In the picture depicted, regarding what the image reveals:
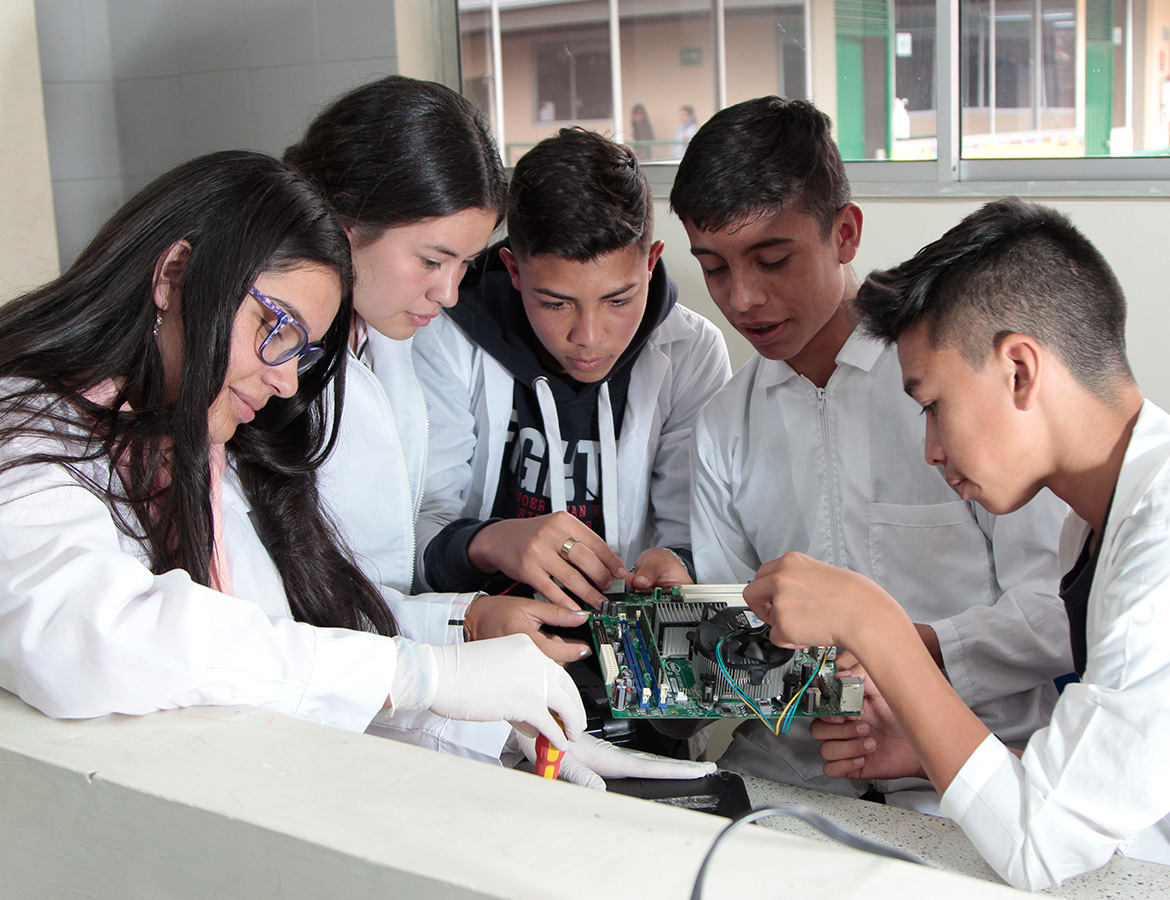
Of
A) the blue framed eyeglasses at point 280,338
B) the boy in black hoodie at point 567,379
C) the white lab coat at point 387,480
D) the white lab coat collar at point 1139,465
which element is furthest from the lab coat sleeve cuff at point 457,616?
the white lab coat collar at point 1139,465

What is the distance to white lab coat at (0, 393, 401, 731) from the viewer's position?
0.75m

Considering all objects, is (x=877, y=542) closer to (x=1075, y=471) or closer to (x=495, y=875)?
(x=1075, y=471)

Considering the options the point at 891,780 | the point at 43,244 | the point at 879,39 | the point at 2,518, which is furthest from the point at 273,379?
the point at 879,39

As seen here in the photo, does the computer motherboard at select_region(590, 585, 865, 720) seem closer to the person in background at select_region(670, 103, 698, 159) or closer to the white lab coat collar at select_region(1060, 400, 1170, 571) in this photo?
the white lab coat collar at select_region(1060, 400, 1170, 571)

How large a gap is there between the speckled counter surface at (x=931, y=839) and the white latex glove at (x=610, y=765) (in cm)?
7

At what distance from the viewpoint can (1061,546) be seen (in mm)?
1145

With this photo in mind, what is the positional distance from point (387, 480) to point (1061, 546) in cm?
94

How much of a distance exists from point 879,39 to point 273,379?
2.10 m

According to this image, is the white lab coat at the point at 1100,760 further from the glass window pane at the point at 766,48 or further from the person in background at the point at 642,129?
the person in background at the point at 642,129

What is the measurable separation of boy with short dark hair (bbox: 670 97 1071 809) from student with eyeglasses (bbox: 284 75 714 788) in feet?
1.08

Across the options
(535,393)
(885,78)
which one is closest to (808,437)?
(535,393)

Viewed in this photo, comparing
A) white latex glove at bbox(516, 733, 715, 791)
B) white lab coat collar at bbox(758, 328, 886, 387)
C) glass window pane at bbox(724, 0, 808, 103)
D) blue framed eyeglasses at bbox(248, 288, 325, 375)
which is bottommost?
white latex glove at bbox(516, 733, 715, 791)

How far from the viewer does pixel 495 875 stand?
1.80ft

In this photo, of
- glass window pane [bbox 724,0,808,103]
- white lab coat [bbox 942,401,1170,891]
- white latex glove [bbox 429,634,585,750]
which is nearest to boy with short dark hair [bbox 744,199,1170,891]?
white lab coat [bbox 942,401,1170,891]
